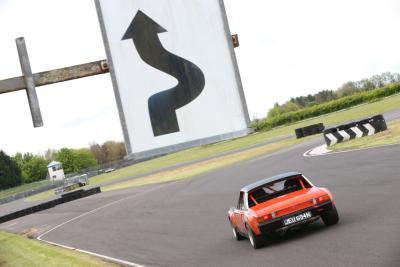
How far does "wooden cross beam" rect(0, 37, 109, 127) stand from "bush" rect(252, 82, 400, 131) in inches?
3667

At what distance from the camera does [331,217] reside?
543 inches

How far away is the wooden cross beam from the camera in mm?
3934

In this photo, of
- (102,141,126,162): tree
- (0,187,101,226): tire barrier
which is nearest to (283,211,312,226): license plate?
(0,187,101,226): tire barrier

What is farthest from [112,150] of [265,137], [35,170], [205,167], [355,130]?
[355,130]

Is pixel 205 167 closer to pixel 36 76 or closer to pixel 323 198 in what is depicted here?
pixel 323 198

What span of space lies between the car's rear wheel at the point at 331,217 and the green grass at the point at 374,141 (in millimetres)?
14620

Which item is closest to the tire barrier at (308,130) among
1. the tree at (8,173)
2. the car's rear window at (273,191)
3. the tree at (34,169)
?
the car's rear window at (273,191)

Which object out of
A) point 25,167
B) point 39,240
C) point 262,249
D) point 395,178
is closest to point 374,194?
point 395,178

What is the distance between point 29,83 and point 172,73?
2.88ft

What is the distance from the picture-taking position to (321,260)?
1045 cm

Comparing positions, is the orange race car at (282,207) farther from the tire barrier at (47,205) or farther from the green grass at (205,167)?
the tire barrier at (47,205)

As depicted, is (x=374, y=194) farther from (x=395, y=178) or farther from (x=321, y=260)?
(x=321, y=260)

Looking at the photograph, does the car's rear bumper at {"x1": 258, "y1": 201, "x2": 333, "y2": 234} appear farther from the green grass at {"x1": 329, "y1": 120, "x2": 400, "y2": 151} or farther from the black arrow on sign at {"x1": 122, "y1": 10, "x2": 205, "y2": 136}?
the green grass at {"x1": 329, "y1": 120, "x2": 400, "y2": 151}

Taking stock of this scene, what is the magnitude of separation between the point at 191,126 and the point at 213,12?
71 cm
